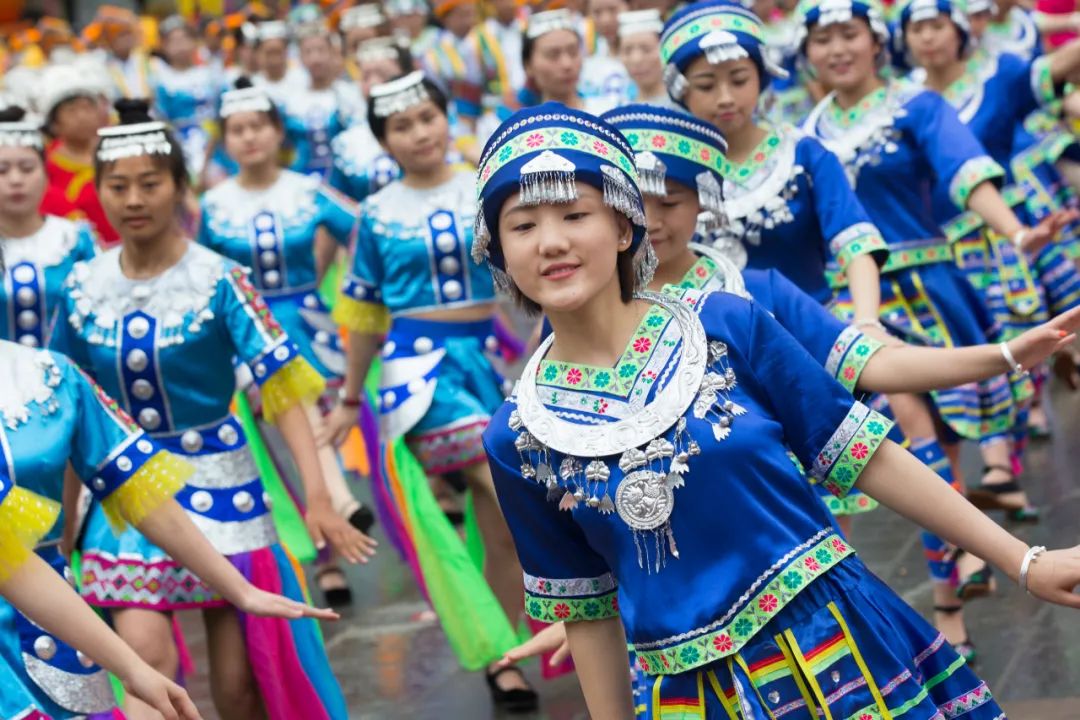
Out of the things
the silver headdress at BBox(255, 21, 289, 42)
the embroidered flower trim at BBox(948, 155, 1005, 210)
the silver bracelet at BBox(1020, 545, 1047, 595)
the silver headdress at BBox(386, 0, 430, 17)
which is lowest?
the silver bracelet at BBox(1020, 545, 1047, 595)

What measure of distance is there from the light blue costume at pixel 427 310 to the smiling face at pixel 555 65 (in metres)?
2.11

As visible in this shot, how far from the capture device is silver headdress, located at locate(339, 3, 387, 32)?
12062 mm

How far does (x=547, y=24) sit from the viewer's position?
8.57m

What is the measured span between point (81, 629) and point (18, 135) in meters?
3.59

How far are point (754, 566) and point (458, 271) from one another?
10.6ft

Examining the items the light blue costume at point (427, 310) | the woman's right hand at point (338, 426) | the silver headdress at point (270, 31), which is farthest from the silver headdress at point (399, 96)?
Result: the silver headdress at point (270, 31)

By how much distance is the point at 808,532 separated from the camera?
9.68 feet

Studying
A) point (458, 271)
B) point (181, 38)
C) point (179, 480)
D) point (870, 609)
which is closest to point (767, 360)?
point (870, 609)

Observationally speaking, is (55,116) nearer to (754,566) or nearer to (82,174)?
(82,174)

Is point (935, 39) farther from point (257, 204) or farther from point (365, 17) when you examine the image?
point (365, 17)

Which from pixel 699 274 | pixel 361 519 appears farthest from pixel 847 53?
pixel 361 519

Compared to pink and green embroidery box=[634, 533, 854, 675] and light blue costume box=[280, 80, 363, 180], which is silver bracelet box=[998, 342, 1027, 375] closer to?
pink and green embroidery box=[634, 533, 854, 675]

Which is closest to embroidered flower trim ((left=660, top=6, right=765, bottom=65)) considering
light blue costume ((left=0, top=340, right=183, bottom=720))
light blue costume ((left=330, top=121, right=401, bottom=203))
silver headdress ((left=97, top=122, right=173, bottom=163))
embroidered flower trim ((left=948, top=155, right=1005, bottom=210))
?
embroidered flower trim ((left=948, top=155, right=1005, bottom=210))

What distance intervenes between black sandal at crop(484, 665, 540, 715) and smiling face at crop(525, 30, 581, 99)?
338cm
